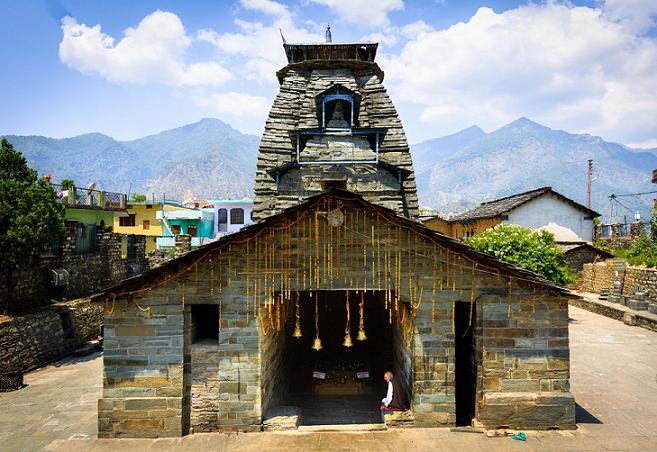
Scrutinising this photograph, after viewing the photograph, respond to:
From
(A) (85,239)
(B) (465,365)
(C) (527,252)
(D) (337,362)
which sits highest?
(A) (85,239)

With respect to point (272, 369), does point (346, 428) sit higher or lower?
lower

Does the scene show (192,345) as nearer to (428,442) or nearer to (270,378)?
(270,378)

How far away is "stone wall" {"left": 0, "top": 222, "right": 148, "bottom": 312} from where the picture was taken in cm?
2005

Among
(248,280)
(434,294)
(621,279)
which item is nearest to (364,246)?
(434,294)

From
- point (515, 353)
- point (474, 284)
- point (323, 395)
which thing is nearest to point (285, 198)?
point (323, 395)

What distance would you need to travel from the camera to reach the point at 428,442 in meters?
9.93

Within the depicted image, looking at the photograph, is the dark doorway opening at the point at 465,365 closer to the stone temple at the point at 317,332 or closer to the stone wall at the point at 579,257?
the stone temple at the point at 317,332

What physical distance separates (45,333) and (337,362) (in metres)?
13.5

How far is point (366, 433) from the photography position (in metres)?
10.5

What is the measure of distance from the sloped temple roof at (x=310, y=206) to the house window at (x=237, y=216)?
41558 mm

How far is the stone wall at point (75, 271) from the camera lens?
789 inches

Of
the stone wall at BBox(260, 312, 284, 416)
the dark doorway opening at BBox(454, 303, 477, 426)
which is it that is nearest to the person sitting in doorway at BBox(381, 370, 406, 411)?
the dark doorway opening at BBox(454, 303, 477, 426)

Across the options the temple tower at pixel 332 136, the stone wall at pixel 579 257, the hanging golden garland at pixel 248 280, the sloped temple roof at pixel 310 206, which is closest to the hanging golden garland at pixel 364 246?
the sloped temple roof at pixel 310 206

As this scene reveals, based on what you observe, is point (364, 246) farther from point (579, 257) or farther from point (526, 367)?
point (579, 257)
